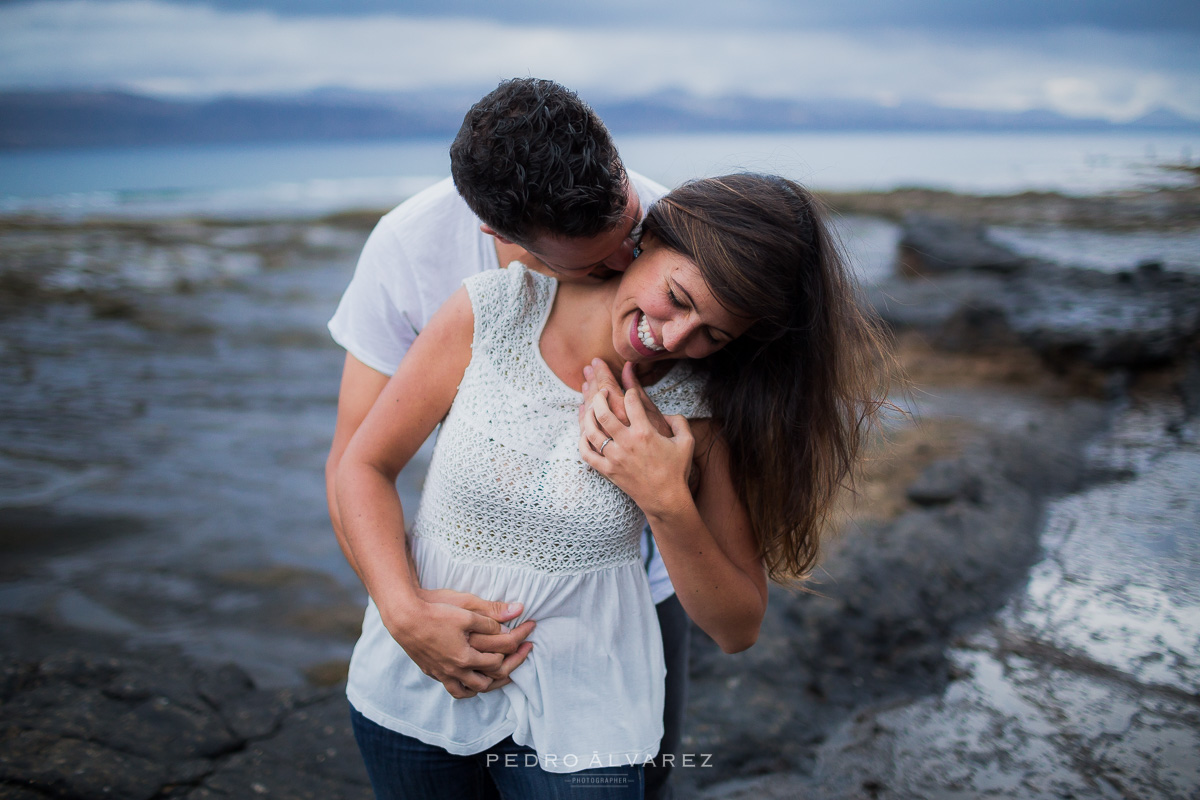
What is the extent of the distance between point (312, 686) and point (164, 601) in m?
1.23

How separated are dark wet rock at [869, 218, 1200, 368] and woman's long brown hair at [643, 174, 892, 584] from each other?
11.3 feet

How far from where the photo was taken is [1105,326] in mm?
6195

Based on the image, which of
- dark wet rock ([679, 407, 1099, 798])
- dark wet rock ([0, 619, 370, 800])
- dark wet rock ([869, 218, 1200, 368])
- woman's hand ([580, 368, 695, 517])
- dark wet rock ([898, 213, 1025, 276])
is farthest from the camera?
dark wet rock ([898, 213, 1025, 276])

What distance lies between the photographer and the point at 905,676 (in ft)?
10.1

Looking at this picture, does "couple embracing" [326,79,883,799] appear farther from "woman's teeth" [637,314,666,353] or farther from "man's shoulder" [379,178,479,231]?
"man's shoulder" [379,178,479,231]

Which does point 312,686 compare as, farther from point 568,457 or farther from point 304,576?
point 568,457

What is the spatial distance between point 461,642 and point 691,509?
501 mm

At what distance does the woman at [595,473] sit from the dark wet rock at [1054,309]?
360cm

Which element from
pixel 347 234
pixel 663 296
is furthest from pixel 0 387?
pixel 347 234

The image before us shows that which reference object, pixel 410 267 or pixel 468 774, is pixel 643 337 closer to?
pixel 410 267

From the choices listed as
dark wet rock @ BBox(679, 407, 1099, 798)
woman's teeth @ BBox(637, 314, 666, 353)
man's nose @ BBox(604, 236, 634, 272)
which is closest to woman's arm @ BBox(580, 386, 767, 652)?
woman's teeth @ BBox(637, 314, 666, 353)

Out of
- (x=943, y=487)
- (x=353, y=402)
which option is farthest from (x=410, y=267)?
(x=943, y=487)

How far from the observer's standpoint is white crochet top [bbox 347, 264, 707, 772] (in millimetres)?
1586

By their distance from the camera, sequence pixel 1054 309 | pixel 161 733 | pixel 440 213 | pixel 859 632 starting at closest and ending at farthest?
pixel 440 213 < pixel 161 733 < pixel 859 632 < pixel 1054 309
